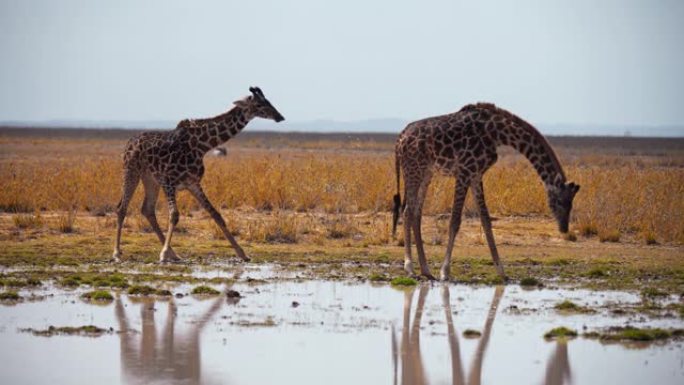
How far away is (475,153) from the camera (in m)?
15.9

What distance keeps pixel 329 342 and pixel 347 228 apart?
9873 mm

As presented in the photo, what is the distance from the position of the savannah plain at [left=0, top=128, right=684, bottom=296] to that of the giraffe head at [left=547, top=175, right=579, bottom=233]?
33.8 inches

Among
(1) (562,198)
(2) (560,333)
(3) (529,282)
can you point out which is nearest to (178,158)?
(3) (529,282)

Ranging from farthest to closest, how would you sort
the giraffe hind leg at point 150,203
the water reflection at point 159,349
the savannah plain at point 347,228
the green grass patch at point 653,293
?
the giraffe hind leg at point 150,203
the savannah plain at point 347,228
the green grass patch at point 653,293
the water reflection at point 159,349

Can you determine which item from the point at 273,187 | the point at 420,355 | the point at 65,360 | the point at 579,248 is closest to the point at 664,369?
the point at 420,355

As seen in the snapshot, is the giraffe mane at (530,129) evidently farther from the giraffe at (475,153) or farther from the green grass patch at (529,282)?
the green grass patch at (529,282)

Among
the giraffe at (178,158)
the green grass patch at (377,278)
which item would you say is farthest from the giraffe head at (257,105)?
the green grass patch at (377,278)

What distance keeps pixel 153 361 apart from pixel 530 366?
135 inches

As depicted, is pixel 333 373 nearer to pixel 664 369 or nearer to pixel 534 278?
pixel 664 369

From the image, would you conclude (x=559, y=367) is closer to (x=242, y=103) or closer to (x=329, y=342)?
(x=329, y=342)

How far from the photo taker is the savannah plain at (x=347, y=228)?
17.0 m

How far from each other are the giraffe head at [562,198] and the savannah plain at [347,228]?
859mm

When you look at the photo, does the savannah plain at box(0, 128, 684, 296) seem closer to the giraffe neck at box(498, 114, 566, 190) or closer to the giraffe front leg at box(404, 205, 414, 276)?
the giraffe front leg at box(404, 205, 414, 276)

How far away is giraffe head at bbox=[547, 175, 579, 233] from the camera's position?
1603cm
